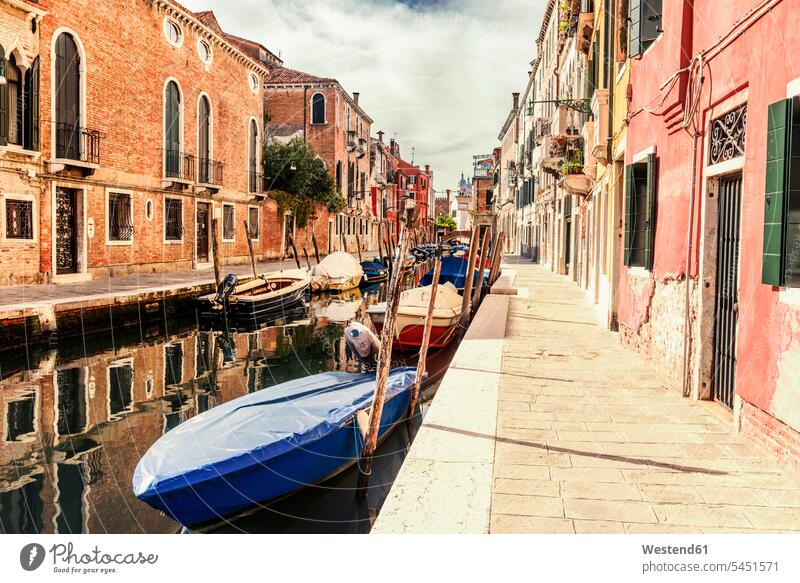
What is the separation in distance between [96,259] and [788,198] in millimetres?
15301

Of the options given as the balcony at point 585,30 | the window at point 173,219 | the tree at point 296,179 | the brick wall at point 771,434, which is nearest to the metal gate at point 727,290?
the brick wall at point 771,434

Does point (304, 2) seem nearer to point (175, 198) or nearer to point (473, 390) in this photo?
point (473, 390)

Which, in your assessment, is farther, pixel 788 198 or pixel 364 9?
pixel 364 9

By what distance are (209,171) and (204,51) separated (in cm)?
344

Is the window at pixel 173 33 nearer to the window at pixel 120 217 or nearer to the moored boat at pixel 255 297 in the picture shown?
the window at pixel 120 217

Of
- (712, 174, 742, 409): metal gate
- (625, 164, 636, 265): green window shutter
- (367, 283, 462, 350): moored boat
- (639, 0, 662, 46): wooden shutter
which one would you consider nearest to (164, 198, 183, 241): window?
(367, 283, 462, 350): moored boat

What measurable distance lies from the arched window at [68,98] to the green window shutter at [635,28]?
12.5 meters

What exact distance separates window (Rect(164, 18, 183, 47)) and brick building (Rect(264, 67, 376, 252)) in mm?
10905

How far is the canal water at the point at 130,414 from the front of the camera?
4.82 meters

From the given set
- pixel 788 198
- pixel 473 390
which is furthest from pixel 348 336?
pixel 788 198

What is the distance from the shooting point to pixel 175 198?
18.9 m

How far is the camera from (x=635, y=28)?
6402mm
